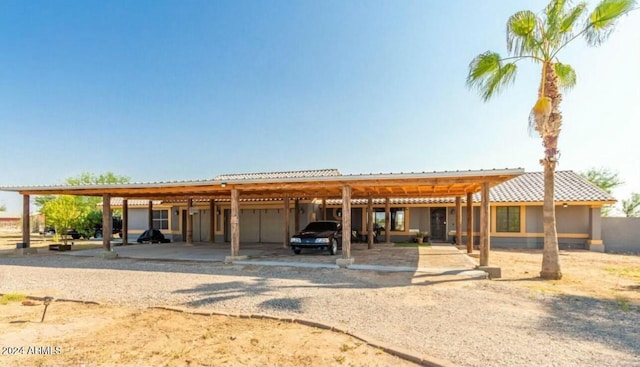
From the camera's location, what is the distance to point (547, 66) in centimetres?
1002

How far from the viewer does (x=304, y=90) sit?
725 inches

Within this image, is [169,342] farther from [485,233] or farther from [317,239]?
[317,239]

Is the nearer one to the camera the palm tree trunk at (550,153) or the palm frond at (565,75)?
the palm tree trunk at (550,153)

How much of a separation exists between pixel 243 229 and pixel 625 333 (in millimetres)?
19244

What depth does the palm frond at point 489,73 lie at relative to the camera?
10.3 m

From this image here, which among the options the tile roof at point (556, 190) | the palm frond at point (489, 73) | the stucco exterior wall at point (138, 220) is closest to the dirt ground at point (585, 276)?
the tile roof at point (556, 190)

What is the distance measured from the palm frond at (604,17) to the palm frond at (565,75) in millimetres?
925

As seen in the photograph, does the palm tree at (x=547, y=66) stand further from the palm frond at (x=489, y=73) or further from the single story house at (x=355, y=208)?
the single story house at (x=355, y=208)

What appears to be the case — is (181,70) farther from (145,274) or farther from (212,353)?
(212,353)

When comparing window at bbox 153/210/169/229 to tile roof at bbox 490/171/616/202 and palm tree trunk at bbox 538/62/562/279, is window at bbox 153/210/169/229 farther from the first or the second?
palm tree trunk at bbox 538/62/562/279

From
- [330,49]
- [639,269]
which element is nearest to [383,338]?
[639,269]

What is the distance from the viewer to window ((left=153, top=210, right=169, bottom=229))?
24062mm

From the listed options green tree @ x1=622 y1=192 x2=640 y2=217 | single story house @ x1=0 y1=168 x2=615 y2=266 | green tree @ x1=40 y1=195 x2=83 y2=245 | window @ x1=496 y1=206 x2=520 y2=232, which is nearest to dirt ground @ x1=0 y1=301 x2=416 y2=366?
single story house @ x1=0 y1=168 x2=615 y2=266

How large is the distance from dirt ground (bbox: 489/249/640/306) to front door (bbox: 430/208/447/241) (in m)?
6.14
